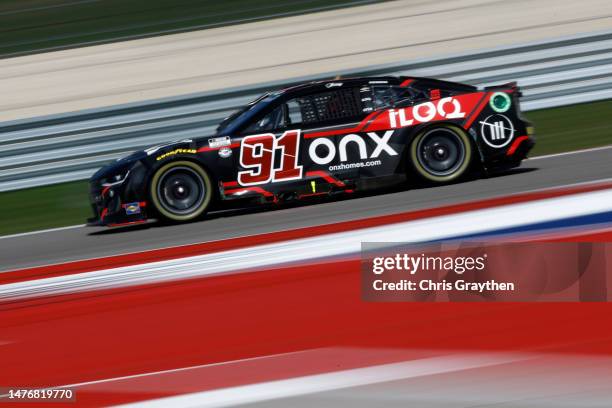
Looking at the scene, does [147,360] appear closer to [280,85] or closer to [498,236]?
[498,236]

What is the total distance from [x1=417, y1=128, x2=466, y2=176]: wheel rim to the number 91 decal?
50.0 inches

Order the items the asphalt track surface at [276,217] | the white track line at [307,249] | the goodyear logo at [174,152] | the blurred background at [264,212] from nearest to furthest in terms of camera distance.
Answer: the blurred background at [264,212], the white track line at [307,249], the asphalt track surface at [276,217], the goodyear logo at [174,152]

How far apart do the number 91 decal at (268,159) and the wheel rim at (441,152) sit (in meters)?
1.27

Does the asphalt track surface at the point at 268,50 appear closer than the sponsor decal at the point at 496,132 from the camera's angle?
No

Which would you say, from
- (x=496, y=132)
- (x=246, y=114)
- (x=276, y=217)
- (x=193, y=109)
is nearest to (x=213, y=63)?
(x=193, y=109)

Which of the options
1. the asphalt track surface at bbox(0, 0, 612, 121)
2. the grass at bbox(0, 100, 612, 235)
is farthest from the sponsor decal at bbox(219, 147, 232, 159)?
the asphalt track surface at bbox(0, 0, 612, 121)

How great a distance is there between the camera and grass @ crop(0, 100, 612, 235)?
10.1m

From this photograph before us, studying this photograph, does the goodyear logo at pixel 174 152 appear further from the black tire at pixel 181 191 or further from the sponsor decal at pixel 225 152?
the sponsor decal at pixel 225 152

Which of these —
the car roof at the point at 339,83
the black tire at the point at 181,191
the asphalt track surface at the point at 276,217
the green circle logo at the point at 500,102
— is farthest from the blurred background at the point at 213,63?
the car roof at the point at 339,83

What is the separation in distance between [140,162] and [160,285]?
346 cm

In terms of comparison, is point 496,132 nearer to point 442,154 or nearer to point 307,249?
point 442,154

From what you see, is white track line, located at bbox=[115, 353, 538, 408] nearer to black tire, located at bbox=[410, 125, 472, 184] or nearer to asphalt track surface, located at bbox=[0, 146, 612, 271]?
asphalt track surface, located at bbox=[0, 146, 612, 271]

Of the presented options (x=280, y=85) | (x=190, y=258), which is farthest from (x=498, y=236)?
(x=280, y=85)

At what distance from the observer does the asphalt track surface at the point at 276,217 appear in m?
7.59
